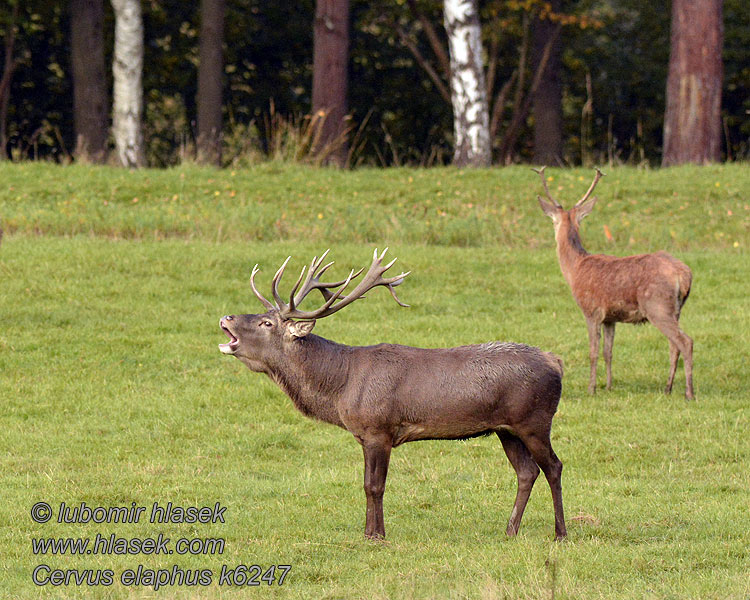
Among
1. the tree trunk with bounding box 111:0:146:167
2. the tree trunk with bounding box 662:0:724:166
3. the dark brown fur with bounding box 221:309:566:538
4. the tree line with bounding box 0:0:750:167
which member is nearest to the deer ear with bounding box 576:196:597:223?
the dark brown fur with bounding box 221:309:566:538

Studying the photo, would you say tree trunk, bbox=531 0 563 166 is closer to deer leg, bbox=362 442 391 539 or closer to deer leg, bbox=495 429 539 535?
deer leg, bbox=495 429 539 535

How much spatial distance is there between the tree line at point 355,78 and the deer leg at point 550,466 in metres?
17.4

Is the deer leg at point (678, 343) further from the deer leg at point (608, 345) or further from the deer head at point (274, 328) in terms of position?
the deer head at point (274, 328)

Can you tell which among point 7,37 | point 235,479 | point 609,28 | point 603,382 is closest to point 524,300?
point 603,382

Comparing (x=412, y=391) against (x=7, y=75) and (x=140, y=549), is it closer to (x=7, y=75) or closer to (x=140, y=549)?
(x=140, y=549)

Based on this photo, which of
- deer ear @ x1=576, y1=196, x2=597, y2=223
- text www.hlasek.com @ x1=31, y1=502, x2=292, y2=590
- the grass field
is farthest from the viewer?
deer ear @ x1=576, y1=196, x2=597, y2=223

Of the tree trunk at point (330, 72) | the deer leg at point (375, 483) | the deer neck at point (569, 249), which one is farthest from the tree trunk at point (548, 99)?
the deer leg at point (375, 483)

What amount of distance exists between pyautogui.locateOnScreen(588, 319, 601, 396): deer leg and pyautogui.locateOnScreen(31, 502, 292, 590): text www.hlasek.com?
461 cm

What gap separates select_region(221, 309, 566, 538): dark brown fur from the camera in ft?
24.4

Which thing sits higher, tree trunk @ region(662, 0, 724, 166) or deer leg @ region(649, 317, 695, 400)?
tree trunk @ region(662, 0, 724, 166)

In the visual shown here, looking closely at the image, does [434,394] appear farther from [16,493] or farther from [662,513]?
[16,493]
